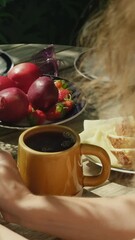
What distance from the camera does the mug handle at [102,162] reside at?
104cm

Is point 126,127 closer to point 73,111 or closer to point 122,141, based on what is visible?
point 122,141

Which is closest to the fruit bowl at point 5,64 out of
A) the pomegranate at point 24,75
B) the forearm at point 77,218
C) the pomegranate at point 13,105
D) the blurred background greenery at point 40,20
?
the pomegranate at point 24,75

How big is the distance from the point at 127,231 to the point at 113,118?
0.37m

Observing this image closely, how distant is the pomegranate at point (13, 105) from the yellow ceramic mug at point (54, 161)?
27 centimetres

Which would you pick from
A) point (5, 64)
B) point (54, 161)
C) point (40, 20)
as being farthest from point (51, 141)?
point (40, 20)

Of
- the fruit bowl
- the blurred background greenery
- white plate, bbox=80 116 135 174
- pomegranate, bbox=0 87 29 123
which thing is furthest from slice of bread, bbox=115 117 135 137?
the blurred background greenery

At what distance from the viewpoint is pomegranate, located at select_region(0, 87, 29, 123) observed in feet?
4.30

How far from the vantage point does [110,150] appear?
1173 millimetres

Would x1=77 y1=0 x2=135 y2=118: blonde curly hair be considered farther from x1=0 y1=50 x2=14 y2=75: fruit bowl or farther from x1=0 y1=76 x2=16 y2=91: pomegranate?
x1=0 y1=50 x2=14 y2=75: fruit bowl

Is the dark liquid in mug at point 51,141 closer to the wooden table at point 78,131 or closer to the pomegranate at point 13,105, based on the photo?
the wooden table at point 78,131

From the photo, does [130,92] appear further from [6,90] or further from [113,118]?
[6,90]

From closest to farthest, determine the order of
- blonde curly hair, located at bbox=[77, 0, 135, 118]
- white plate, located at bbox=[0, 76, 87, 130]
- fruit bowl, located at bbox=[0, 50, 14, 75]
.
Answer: blonde curly hair, located at bbox=[77, 0, 135, 118] < white plate, located at bbox=[0, 76, 87, 130] < fruit bowl, located at bbox=[0, 50, 14, 75]

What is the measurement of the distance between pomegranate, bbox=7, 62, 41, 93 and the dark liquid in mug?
40 centimetres

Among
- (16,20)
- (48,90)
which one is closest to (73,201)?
(48,90)
